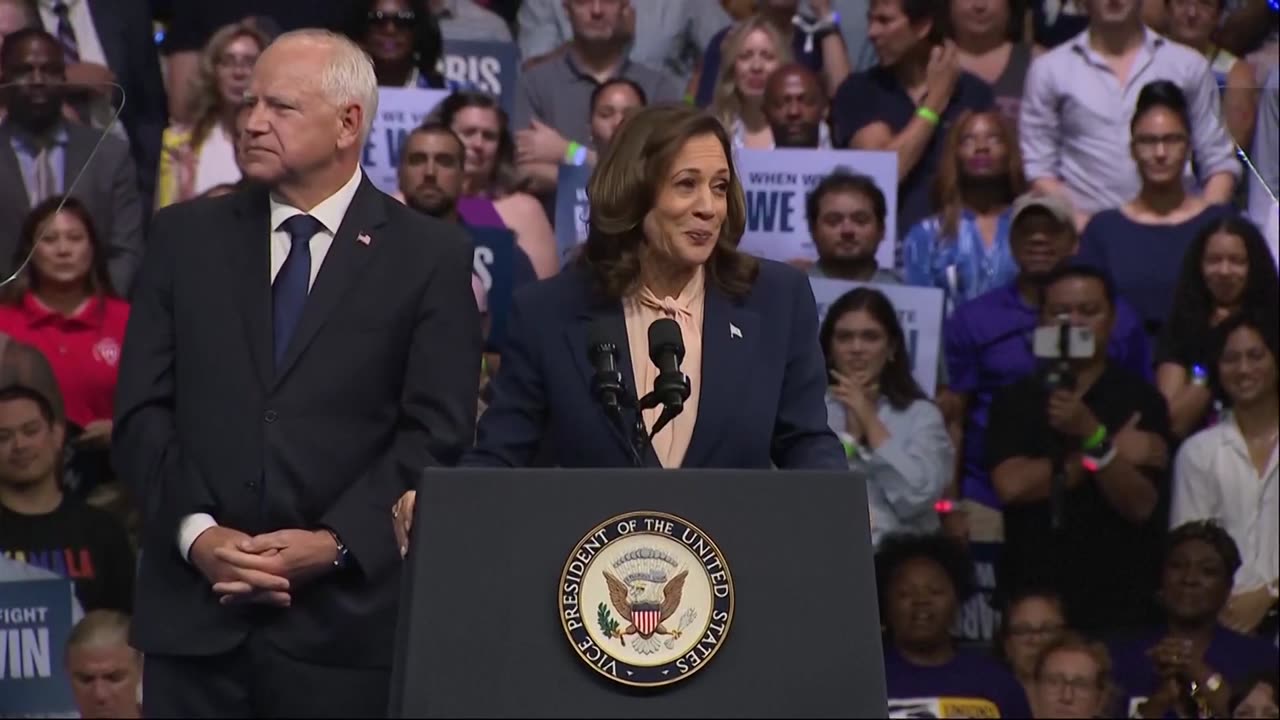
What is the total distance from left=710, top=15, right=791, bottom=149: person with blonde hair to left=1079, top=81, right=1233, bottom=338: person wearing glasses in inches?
38.5

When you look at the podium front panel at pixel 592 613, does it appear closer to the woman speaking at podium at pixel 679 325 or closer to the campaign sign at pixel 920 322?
the woman speaking at podium at pixel 679 325

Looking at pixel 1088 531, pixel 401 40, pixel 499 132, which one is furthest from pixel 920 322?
pixel 401 40

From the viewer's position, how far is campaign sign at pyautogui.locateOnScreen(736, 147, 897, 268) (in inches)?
215

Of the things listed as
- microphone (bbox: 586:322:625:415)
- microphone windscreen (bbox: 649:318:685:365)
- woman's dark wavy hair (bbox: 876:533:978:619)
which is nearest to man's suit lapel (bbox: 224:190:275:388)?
microphone (bbox: 586:322:625:415)

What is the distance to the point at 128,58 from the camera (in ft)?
17.5

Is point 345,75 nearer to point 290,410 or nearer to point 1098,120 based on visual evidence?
point 290,410

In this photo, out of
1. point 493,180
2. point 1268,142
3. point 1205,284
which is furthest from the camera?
point 1205,284

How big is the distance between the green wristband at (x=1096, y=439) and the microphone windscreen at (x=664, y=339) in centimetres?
321

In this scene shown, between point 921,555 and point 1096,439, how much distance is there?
23.6 inches

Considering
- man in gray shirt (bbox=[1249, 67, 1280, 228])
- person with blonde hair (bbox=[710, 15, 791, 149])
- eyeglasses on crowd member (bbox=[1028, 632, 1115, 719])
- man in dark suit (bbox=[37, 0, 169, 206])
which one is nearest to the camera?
man in gray shirt (bbox=[1249, 67, 1280, 228])

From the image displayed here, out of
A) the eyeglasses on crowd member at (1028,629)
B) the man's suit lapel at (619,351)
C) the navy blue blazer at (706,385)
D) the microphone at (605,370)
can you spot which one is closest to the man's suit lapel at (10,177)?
the navy blue blazer at (706,385)

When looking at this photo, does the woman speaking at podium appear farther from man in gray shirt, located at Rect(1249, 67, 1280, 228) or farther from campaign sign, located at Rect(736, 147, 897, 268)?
campaign sign, located at Rect(736, 147, 897, 268)

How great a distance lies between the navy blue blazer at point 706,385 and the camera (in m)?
2.77

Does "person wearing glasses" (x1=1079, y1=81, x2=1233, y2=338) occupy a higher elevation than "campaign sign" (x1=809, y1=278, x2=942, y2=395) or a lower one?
higher
